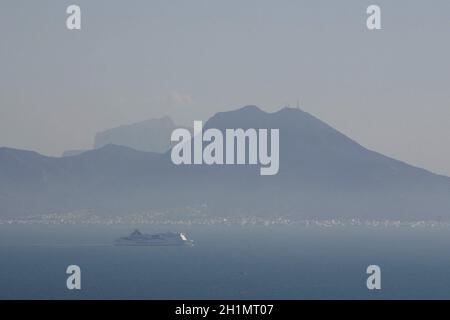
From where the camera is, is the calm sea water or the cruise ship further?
the cruise ship

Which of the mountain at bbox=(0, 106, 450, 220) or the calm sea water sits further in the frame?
the mountain at bbox=(0, 106, 450, 220)

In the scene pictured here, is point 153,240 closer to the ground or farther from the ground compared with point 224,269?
farther from the ground

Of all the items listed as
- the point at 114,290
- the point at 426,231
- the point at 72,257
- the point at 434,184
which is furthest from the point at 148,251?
the point at 426,231

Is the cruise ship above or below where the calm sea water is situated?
above

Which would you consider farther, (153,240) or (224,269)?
(153,240)
